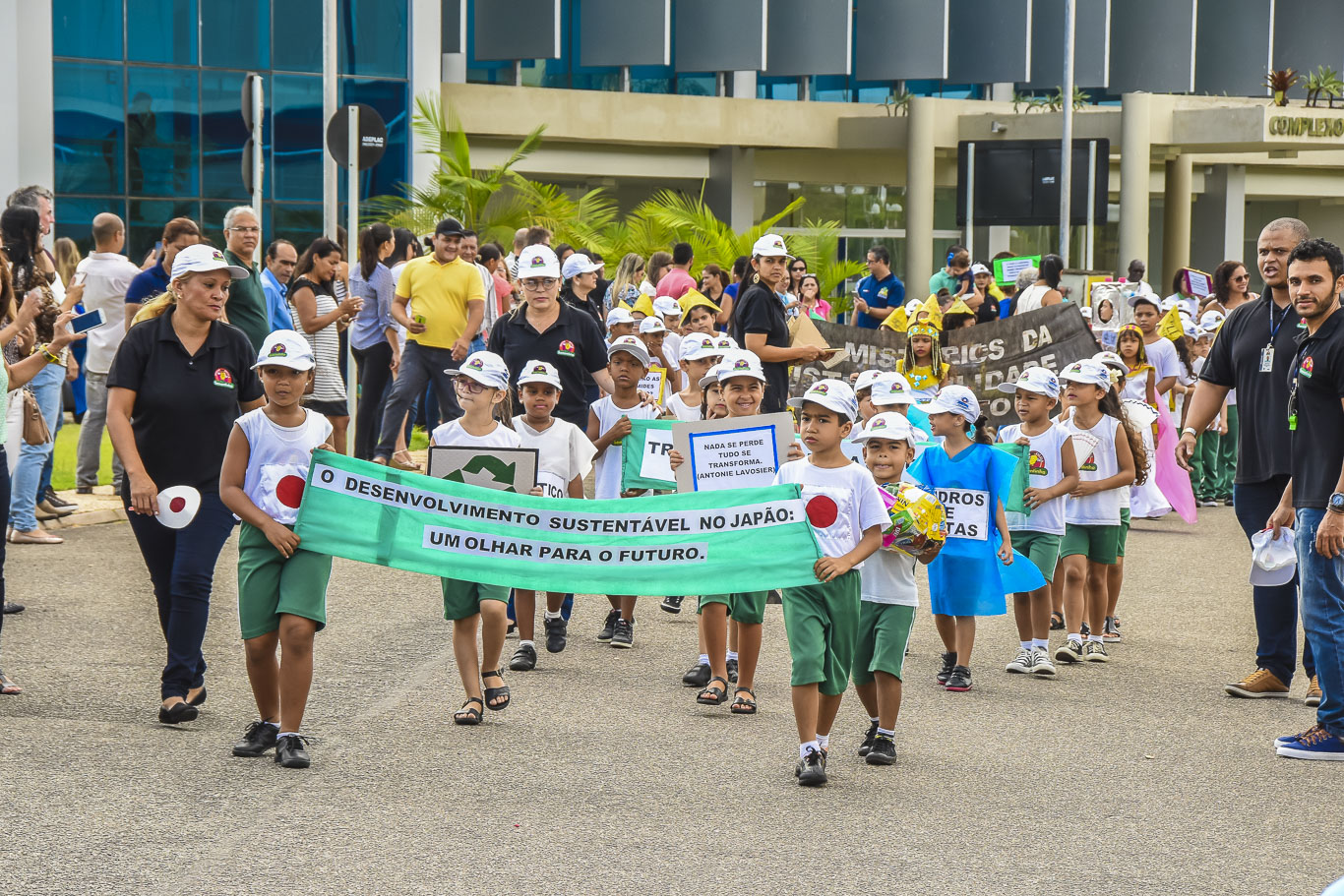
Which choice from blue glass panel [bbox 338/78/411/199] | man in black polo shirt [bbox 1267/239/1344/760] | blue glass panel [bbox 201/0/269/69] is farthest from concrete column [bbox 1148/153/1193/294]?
man in black polo shirt [bbox 1267/239/1344/760]

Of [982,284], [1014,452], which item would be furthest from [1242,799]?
[982,284]

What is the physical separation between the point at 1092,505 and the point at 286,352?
474 cm

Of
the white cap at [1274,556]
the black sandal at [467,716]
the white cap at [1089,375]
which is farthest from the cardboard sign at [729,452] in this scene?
the white cap at [1089,375]

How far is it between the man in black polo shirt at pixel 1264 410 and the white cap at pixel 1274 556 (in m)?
0.12

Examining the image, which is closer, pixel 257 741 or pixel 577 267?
pixel 257 741

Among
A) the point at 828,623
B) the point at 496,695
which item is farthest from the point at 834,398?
the point at 496,695

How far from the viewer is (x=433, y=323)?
14070mm

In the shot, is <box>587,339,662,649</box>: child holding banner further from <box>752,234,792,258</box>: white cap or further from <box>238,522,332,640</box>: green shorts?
<box>238,522,332,640</box>: green shorts

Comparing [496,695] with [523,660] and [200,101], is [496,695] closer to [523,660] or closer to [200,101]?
[523,660]

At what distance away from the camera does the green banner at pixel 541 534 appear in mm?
7086

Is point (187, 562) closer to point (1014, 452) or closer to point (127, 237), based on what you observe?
point (1014, 452)

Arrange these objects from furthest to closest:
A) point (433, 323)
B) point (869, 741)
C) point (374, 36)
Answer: point (374, 36), point (433, 323), point (869, 741)

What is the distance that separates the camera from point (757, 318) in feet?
37.3

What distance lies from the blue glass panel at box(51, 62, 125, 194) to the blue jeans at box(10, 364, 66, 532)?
1599 cm
